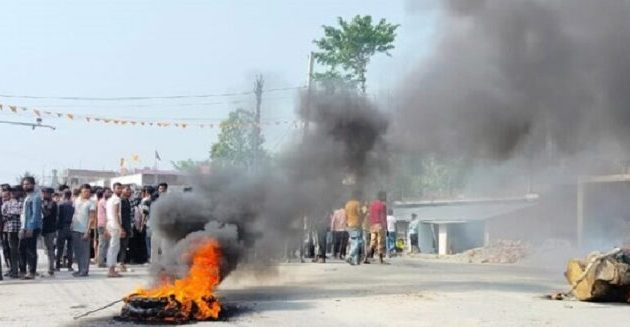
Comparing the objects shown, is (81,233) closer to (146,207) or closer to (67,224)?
(67,224)

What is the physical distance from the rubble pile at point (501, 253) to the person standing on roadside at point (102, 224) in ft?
34.3

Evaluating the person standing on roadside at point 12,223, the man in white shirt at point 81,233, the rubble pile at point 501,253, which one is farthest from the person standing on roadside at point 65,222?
the rubble pile at point 501,253

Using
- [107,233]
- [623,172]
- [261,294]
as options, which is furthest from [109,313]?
[623,172]

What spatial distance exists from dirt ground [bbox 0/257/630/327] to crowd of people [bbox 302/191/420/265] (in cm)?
196

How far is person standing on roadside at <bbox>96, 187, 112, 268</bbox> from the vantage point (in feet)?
46.0

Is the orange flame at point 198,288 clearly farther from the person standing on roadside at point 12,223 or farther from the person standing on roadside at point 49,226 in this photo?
the person standing on roadside at point 49,226

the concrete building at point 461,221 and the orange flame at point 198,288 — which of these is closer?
the orange flame at point 198,288

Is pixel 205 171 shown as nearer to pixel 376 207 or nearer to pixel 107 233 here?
pixel 107 233

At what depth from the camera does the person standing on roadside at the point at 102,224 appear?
1404 cm

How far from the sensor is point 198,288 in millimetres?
8281

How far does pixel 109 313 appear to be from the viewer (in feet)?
27.3

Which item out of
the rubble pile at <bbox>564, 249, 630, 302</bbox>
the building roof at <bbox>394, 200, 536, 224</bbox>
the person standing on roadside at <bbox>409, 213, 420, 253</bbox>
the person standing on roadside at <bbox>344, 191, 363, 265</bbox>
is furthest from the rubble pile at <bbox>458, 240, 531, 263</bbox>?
the rubble pile at <bbox>564, 249, 630, 302</bbox>

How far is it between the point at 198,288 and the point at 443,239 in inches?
862

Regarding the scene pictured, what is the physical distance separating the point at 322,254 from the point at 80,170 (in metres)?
37.5
